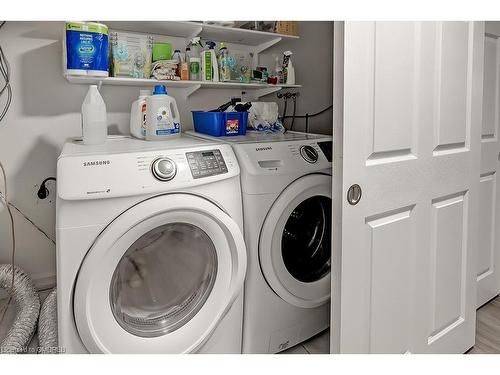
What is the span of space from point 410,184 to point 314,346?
0.98 meters

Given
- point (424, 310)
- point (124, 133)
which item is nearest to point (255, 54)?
point (124, 133)

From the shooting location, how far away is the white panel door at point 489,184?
2.09m

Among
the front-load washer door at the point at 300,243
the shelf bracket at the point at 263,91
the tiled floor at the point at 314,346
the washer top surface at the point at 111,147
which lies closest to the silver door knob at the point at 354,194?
the front-load washer door at the point at 300,243

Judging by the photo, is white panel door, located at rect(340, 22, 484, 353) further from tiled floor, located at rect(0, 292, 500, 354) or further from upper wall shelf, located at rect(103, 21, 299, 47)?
upper wall shelf, located at rect(103, 21, 299, 47)

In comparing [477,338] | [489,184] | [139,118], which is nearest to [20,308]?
[139,118]

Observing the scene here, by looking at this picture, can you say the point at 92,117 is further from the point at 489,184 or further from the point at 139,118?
the point at 489,184

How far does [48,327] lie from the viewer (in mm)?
1607

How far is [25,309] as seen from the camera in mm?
1731

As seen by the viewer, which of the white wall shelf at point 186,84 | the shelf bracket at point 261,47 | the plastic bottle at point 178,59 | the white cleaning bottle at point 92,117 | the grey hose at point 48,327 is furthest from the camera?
the shelf bracket at point 261,47

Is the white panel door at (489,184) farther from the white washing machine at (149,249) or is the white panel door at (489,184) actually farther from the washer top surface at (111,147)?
the washer top surface at (111,147)

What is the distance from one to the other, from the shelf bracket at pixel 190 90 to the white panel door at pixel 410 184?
45.4 inches

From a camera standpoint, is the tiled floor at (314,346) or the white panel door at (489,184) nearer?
the tiled floor at (314,346)

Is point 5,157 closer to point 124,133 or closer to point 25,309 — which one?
point 124,133
